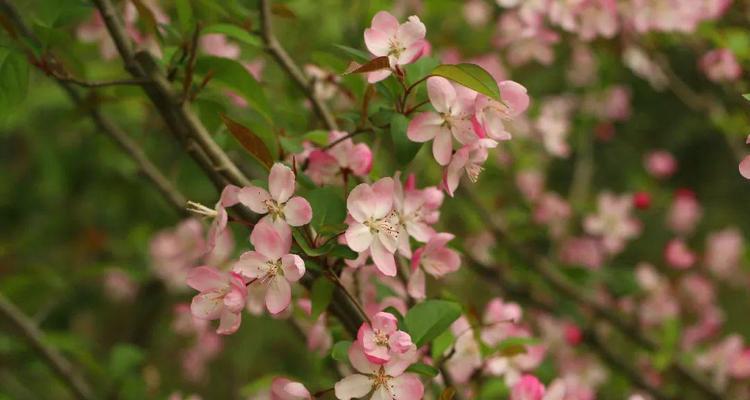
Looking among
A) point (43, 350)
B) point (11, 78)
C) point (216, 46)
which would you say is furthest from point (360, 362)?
point (43, 350)

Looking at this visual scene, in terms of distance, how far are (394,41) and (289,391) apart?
0.33 meters

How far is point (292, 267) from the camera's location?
692mm

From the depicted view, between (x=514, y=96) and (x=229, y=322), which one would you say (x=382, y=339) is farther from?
(x=514, y=96)

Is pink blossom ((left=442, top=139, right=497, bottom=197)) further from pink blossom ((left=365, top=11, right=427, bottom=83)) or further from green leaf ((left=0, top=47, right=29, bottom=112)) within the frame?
green leaf ((left=0, top=47, right=29, bottom=112))

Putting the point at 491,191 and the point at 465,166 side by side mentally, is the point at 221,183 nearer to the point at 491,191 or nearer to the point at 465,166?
the point at 465,166

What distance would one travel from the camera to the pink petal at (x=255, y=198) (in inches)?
28.6

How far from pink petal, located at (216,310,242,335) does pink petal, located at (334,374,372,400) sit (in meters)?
0.10

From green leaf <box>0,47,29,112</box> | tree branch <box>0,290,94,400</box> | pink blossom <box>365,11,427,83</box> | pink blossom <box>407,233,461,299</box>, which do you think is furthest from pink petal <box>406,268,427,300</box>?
tree branch <box>0,290,94,400</box>

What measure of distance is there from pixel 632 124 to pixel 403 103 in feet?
7.17

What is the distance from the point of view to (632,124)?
2.80 meters

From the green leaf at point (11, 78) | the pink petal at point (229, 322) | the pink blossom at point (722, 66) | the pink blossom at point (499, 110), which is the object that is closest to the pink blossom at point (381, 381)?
the pink petal at point (229, 322)

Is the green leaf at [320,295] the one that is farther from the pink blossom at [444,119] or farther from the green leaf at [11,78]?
the green leaf at [11,78]

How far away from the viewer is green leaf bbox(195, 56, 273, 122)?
955mm

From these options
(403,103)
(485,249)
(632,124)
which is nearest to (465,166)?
(403,103)
